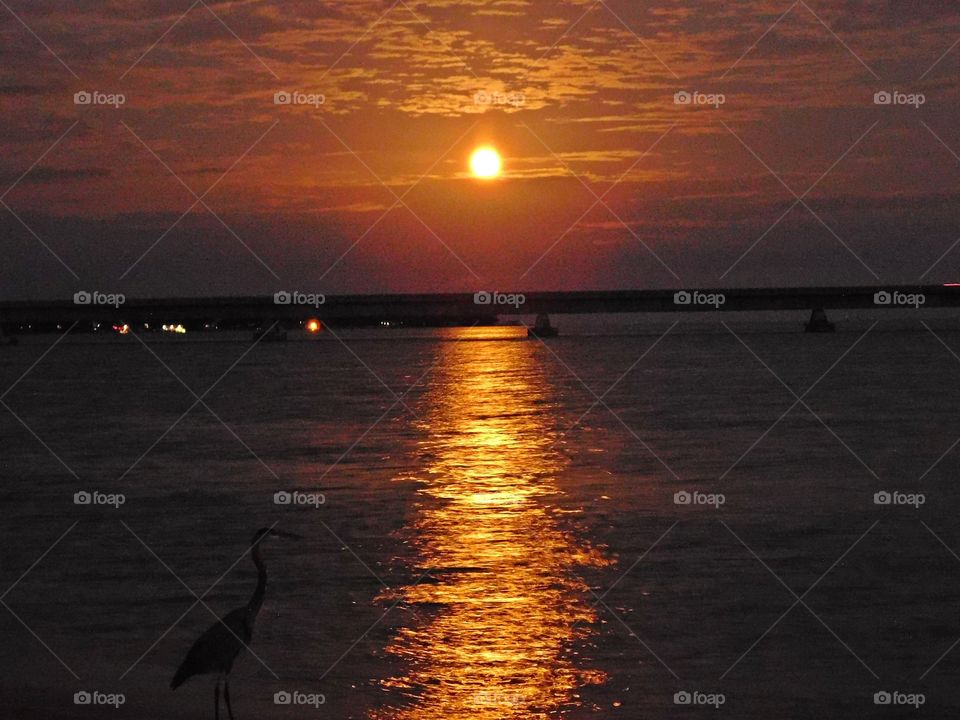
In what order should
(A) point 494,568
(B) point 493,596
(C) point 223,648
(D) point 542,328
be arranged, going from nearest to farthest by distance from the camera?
(C) point 223,648
(B) point 493,596
(A) point 494,568
(D) point 542,328

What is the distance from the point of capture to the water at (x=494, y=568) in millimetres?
10742

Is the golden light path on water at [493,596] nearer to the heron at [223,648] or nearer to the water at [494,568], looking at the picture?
the water at [494,568]

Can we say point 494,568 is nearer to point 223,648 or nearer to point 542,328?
point 223,648

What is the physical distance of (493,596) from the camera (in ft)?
44.2

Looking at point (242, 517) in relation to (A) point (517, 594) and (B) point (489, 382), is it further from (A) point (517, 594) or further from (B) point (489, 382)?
(B) point (489, 382)

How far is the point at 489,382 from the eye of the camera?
61.1 meters

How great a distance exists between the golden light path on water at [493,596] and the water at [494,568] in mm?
42

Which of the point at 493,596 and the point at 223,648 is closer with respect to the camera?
the point at 223,648

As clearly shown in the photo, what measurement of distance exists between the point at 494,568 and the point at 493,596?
1.33m

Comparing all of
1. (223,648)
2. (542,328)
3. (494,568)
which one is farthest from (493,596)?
(542,328)

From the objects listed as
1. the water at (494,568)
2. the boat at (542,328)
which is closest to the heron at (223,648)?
the water at (494,568)

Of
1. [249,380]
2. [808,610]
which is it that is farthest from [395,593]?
[249,380]

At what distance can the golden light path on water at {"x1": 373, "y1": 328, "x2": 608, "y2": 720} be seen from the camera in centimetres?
1034

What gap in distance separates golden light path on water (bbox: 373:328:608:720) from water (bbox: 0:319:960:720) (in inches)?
1.7
